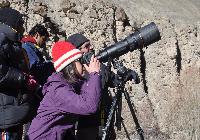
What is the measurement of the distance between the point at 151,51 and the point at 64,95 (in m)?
5.43

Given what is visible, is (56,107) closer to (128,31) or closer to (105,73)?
(105,73)

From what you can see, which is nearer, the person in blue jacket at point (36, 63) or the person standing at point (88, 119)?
the person in blue jacket at point (36, 63)

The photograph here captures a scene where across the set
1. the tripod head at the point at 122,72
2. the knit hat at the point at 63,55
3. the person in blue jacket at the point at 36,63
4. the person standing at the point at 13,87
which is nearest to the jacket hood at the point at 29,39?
the person in blue jacket at the point at 36,63

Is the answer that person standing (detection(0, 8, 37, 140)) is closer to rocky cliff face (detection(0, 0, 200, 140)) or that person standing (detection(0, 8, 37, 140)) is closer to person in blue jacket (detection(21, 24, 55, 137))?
person in blue jacket (detection(21, 24, 55, 137))

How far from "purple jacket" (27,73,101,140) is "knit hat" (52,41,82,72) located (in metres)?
0.09

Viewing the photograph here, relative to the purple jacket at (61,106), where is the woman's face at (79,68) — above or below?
above

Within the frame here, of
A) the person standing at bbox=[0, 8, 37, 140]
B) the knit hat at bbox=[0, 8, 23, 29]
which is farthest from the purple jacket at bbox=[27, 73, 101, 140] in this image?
the knit hat at bbox=[0, 8, 23, 29]

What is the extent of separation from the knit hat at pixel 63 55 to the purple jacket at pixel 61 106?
87 millimetres

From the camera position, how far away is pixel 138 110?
7.39 meters

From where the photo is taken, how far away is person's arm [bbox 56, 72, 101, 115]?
296 cm

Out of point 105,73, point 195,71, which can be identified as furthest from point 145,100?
point 105,73

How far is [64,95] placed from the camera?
3033 mm

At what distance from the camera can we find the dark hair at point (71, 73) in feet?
10.4

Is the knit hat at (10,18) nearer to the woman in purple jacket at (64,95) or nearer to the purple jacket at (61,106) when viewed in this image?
the woman in purple jacket at (64,95)
